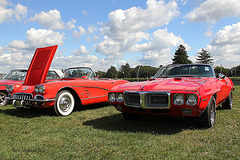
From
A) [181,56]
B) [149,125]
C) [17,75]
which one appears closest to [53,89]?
[149,125]

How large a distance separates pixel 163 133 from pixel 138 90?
86 cm

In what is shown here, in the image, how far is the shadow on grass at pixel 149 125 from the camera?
3637 millimetres

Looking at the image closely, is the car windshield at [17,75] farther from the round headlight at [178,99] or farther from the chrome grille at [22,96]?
the round headlight at [178,99]

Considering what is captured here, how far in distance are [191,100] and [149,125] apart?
1.14 metres

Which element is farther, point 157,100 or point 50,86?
point 50,86

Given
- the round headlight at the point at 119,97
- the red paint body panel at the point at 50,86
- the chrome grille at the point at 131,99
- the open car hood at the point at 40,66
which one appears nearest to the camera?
the chrome grille at the point at 131,99

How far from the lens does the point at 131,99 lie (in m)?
3.71

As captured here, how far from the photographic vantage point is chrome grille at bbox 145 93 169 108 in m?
3.34

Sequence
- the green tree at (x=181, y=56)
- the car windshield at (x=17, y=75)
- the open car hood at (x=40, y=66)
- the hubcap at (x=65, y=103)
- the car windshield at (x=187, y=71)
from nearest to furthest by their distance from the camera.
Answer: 1. the car windshield at (x=187, y=71)
2. the hubcap at (x=65, y=103)
3. the open car hood at (x=40, y=66)
4. the car windshield at (x=17, y=75)
5. the green tree at (x=181, y=56)

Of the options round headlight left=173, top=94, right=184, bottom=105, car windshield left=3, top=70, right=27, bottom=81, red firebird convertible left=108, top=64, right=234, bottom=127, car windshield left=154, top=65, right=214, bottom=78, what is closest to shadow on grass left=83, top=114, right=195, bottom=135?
red firebird convertible left=108, top=64, right=234, bottom=127

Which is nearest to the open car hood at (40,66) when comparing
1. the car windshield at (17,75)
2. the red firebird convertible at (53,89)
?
the red firebird convertible at (53,89)

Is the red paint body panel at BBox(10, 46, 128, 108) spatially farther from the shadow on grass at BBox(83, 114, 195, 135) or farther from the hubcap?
the shadow on grass at BBox(83, 114, 195, 135)

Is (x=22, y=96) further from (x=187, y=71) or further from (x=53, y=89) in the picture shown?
(x=187, y=71)

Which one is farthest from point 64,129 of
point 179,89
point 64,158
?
point 179,89
